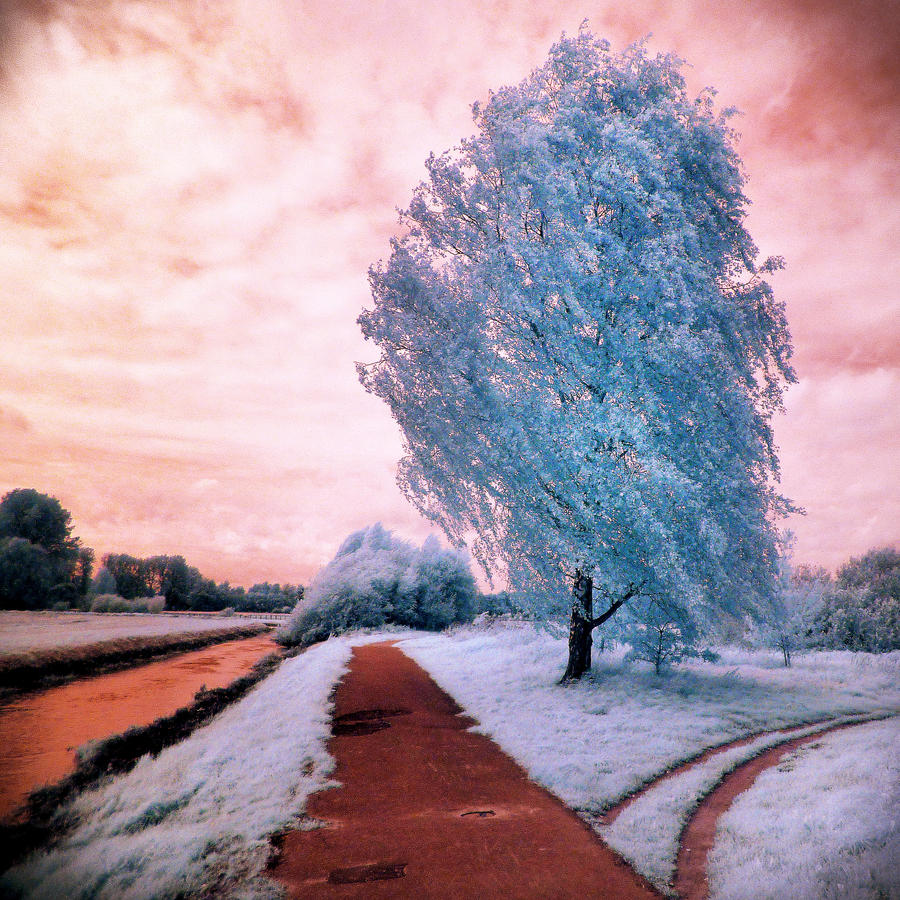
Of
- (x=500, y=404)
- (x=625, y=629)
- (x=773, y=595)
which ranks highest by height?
(x=500, y=404)

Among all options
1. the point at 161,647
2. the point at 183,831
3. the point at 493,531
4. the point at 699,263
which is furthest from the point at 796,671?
the point at 161,647

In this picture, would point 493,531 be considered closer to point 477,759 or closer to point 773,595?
A: point 477,759

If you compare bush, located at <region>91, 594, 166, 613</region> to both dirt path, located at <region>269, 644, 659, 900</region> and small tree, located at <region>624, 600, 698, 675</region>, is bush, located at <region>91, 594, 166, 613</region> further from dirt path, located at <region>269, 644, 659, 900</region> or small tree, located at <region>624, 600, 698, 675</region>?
small tree, located at <region>624, 600, 698, 675</region>

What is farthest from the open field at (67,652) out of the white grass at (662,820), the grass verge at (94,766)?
the white grass at (662,820)

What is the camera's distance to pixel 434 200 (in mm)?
11914

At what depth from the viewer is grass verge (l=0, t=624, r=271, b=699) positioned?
1690cm

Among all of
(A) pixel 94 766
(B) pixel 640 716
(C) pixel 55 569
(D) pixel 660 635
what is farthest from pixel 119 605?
(B) pixel 640 716

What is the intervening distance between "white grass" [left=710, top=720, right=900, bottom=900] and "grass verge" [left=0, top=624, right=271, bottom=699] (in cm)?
1992

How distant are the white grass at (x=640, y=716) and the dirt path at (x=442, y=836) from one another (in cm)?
45

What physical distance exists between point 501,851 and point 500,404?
24.6 feet

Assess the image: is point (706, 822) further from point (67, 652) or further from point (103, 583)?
point (103, 583)

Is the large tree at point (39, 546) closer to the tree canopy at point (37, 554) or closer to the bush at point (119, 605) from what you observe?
the tree canopy at point (37, 554)

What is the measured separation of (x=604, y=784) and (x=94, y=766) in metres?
8.47

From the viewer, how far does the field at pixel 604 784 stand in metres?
4.05
